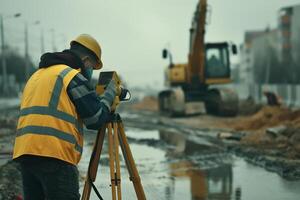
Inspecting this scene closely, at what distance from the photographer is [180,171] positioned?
439 inches

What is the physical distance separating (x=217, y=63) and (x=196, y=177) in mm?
19088

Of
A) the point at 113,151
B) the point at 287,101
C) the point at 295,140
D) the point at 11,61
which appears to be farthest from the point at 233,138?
the point at 11,61

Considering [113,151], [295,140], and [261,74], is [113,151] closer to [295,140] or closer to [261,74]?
[295,140]

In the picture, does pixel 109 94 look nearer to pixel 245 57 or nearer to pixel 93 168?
pixel 93 168

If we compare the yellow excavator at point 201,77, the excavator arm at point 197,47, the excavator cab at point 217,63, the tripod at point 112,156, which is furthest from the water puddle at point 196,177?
the excavator cab at point 217,63

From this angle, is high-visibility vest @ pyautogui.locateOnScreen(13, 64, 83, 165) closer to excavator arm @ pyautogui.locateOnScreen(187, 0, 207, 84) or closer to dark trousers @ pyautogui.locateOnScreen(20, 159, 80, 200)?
dark trousers @ pyautogui.locateOnScreen(20, 159, 80, 200)

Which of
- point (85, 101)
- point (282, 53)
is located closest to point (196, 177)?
point (85, 101)

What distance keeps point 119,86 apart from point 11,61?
69.7 metres

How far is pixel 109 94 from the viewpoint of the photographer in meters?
4.74

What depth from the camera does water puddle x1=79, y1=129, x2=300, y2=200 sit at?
8.53m

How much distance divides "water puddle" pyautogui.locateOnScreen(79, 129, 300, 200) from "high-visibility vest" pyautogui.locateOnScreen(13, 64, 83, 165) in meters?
4.01

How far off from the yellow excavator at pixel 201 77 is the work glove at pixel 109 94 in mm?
21776

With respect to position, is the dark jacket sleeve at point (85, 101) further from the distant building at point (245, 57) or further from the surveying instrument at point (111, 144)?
the distant building at point (245, 57)

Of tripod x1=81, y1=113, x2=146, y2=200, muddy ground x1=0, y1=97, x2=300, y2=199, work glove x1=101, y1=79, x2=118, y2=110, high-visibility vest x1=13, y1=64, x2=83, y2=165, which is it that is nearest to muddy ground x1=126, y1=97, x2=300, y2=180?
muddy ground x1=0, y1=97, x2=300, y2=199
